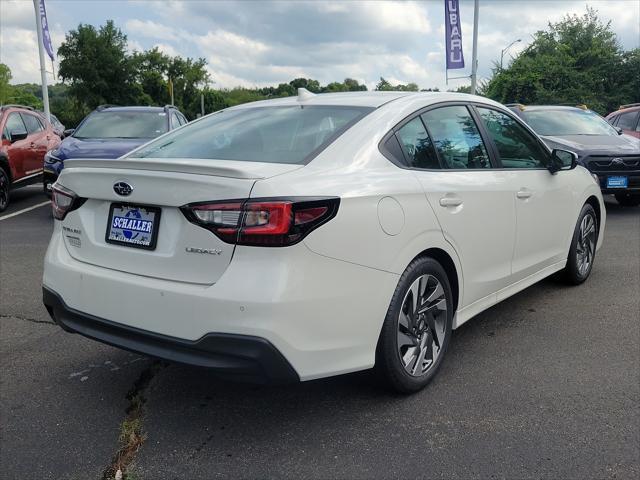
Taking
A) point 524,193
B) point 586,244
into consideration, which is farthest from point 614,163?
point 524,193

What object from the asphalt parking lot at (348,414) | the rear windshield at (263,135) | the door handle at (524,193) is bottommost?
the asphalt parking lot at (348,414)

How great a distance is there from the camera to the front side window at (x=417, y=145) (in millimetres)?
3276

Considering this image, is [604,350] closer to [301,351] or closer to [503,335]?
[503,335]

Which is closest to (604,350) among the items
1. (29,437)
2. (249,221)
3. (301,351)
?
(301,351)

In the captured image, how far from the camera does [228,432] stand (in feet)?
9.41

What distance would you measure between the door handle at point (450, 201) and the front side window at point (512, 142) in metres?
0.80

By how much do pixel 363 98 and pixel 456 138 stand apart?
62 centimetres

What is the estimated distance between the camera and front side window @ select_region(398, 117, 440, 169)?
3276 millimetres

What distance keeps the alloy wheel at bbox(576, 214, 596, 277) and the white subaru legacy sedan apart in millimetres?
1575

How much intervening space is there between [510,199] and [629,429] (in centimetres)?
158

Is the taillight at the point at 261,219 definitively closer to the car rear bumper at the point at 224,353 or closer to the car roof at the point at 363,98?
the car rear bumper at the point at 224,353

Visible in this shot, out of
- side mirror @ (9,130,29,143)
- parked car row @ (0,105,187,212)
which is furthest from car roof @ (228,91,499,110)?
side mirror @ (9,130,29,143)

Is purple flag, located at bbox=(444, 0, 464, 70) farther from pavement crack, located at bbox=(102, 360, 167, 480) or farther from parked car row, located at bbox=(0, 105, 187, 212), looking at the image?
pavement crack, located at bbox=(102, 360, 167, 480)

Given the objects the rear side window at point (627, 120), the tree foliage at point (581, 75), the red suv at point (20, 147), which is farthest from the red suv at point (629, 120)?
the tree foliage at point (581, 75)
